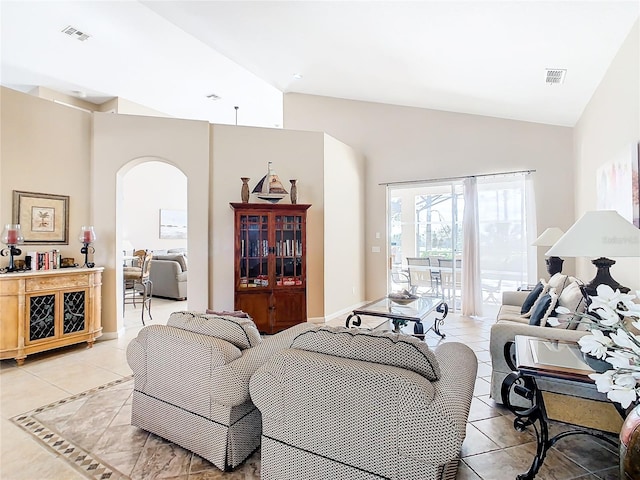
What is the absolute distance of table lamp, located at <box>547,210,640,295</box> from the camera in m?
2.06

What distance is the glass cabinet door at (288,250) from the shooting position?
15.5ft

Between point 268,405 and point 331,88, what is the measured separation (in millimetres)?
5400

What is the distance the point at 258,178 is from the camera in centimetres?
504

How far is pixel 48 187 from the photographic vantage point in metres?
4.04

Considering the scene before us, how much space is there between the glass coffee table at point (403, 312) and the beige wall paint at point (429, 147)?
1943 mm

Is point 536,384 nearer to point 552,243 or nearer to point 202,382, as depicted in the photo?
point 202,382

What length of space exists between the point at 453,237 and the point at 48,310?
5.67m

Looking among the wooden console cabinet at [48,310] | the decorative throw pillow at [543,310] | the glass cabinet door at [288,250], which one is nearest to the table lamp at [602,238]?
the decorative throw pillow at [543,310]

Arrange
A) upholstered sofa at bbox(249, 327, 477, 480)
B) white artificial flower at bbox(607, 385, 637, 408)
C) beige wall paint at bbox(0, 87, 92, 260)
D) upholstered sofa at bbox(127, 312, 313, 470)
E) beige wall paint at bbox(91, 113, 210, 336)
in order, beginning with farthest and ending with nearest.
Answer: beige wall paint at bbox(91, 113, 210, 336), beige wall paint at bbox(0, 87, 92, 260), upholstered sofa at bbox(127, 312, 313, 470), upholstered sofa at bbox(249, 327, 477, 480), white artificial flower at bbox(607, 385, 637, 408)

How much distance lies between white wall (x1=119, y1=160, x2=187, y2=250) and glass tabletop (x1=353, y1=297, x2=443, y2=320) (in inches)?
257

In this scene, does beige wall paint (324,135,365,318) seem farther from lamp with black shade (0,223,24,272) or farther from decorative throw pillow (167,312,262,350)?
lamp with black shade (0,223,24,272)

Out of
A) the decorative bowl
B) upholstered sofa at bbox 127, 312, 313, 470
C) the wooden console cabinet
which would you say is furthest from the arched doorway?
upholstered sofa at bbox 127, 312, 313, 470

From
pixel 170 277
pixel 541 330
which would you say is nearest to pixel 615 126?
pixel 541 330

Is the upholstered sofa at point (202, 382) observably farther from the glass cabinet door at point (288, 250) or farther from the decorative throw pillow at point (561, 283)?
the decorative throw pillow at point (561, 283)
